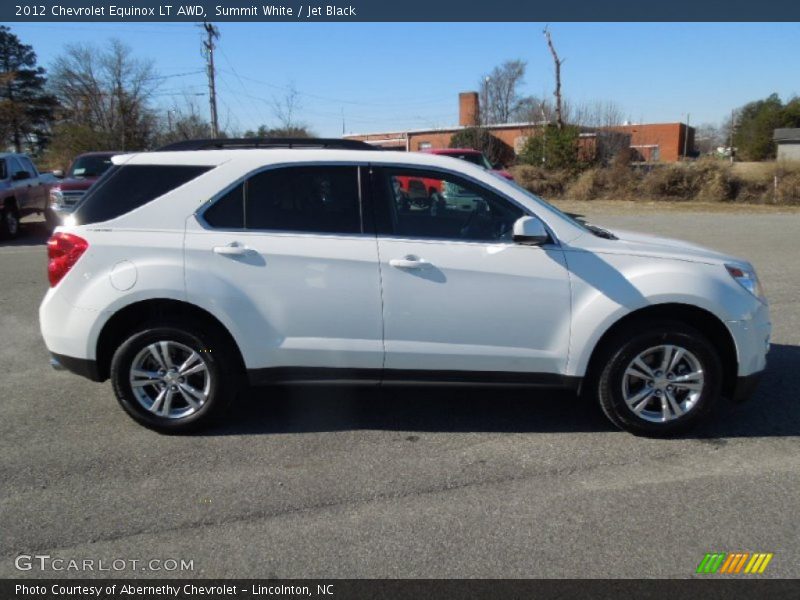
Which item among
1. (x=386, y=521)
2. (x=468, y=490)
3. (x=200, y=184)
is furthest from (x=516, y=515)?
(x=200, y=184)

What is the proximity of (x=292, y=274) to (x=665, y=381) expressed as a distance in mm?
2500

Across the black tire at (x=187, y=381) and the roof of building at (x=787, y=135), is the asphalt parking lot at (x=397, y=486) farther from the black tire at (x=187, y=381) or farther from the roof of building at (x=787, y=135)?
the roof of building at (x=787, y=135)

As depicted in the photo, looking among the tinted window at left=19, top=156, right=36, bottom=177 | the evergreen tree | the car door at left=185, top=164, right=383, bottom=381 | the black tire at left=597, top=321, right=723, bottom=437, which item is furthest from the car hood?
the evergreen tree

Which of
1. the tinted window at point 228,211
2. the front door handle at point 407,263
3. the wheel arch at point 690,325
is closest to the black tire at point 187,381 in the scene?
the tinted window at point 228,211

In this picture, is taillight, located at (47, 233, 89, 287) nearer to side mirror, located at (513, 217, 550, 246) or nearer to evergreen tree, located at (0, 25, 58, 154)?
side mirror, located at (513, 217, 550, 246)

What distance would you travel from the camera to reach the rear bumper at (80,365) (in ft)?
14.2

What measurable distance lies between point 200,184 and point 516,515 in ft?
9.28

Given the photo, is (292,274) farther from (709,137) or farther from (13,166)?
(709,137)

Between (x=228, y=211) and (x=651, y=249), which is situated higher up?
(x=228, y=211)

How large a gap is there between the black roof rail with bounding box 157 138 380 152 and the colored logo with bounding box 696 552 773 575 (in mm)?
3189

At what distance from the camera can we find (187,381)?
14.3 feet

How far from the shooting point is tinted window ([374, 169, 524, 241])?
4297 millimetres

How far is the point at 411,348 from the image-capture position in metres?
4.23

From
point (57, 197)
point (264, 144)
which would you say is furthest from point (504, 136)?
point (264, 144)
